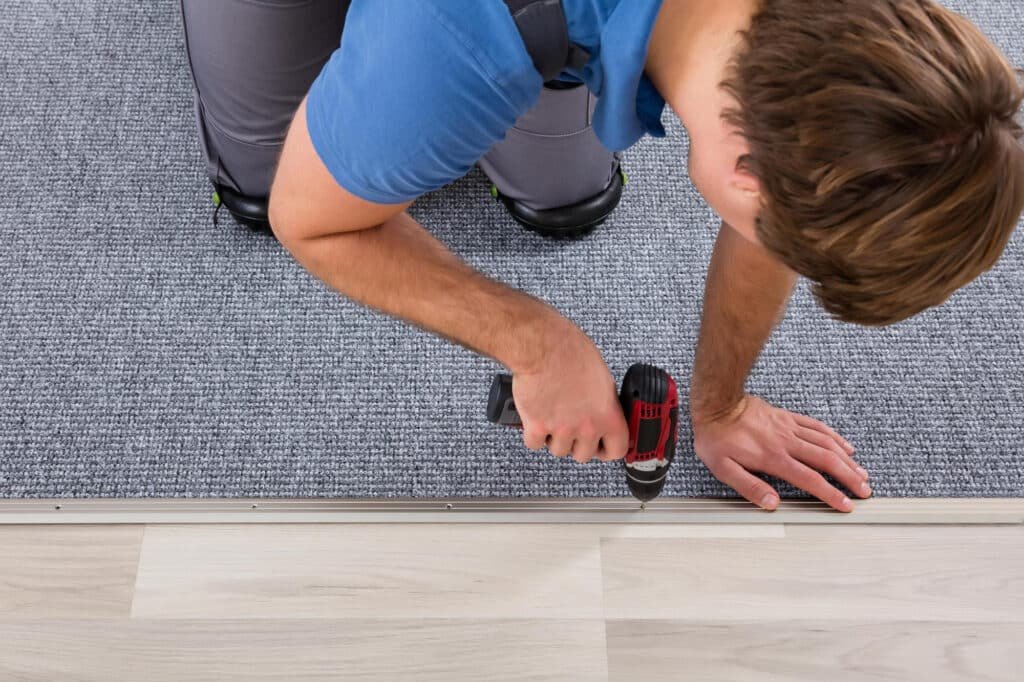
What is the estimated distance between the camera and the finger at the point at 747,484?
1.03 m

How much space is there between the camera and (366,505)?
104 cm

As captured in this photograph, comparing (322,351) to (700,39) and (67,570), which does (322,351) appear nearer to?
(67,570)

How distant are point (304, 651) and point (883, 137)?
799 mm

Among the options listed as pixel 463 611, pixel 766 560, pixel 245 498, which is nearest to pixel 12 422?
pixel 245 498

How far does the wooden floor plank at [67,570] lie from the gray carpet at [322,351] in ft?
0.23

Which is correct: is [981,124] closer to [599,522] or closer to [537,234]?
[599,522]

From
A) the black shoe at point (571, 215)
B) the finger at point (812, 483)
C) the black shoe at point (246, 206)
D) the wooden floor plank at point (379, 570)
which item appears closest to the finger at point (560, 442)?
the wooden floor plank at point (379, 570)

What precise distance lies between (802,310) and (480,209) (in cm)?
51

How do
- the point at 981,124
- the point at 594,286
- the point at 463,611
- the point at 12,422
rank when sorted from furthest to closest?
the point at 594,286
the point at 12,422
the point at 463,611
the point at 981,124

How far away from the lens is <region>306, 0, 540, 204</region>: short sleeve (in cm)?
65

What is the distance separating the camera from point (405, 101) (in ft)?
2.16

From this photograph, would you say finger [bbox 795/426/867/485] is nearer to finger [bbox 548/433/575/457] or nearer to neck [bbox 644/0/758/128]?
finger [bbox 548/433/575/457]

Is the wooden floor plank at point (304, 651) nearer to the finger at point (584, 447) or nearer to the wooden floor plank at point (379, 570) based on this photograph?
the wooden floor plank at point (379, 570)

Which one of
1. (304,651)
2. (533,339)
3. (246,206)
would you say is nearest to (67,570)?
(304,651)
